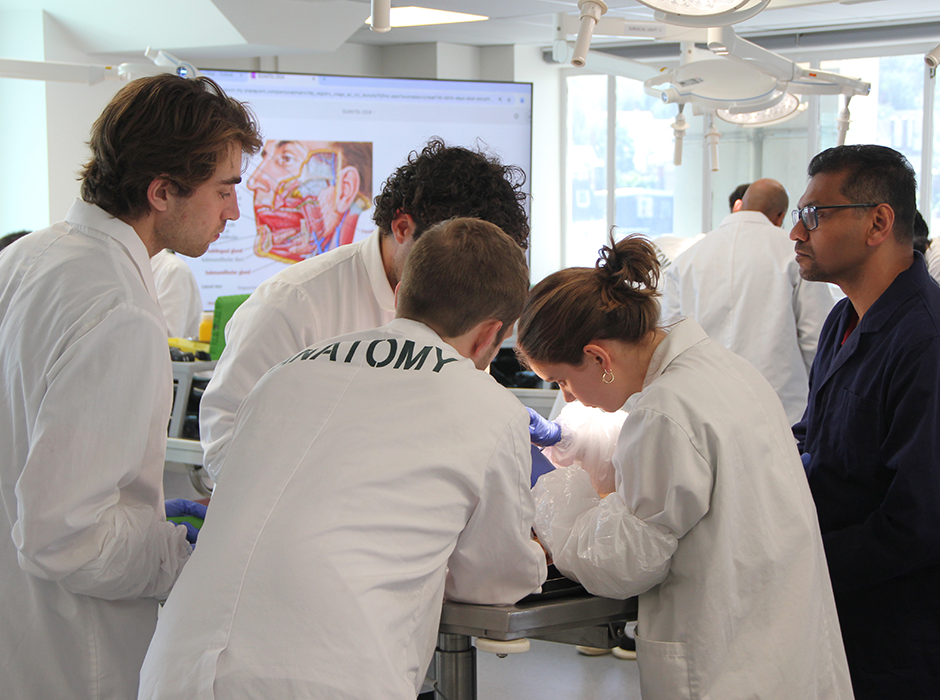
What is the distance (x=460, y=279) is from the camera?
1.30m

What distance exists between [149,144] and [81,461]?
55cm

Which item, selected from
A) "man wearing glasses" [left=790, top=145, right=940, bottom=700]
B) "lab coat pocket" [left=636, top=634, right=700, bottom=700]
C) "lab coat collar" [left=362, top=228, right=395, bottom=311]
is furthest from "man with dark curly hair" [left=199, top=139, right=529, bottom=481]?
"lab coat pocket" [left=636, top=634, right=700, bottom=700]

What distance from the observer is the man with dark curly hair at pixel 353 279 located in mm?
1797

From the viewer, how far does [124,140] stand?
148 cm

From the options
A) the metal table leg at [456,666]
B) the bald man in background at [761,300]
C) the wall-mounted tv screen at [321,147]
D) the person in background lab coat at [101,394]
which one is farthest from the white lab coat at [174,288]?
the metal table leg at [456,666]

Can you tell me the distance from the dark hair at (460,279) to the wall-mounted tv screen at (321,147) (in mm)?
4654

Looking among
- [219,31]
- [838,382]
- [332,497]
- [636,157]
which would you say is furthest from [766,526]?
[636,157]

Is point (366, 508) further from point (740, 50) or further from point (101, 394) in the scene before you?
point (740, 50)

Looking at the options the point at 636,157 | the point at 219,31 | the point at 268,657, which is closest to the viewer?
the point at 268,657

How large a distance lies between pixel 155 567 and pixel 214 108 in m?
0.82

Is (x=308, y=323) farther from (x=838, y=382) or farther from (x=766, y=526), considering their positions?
(x=838, y=382)

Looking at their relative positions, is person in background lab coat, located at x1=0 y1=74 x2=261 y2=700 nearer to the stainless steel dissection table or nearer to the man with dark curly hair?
the man with dark curly hair

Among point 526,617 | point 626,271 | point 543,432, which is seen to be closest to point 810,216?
point 626,271

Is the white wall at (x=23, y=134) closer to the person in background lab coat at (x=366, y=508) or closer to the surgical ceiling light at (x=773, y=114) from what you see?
the surgical ceiling light at (x=773, y=114)
